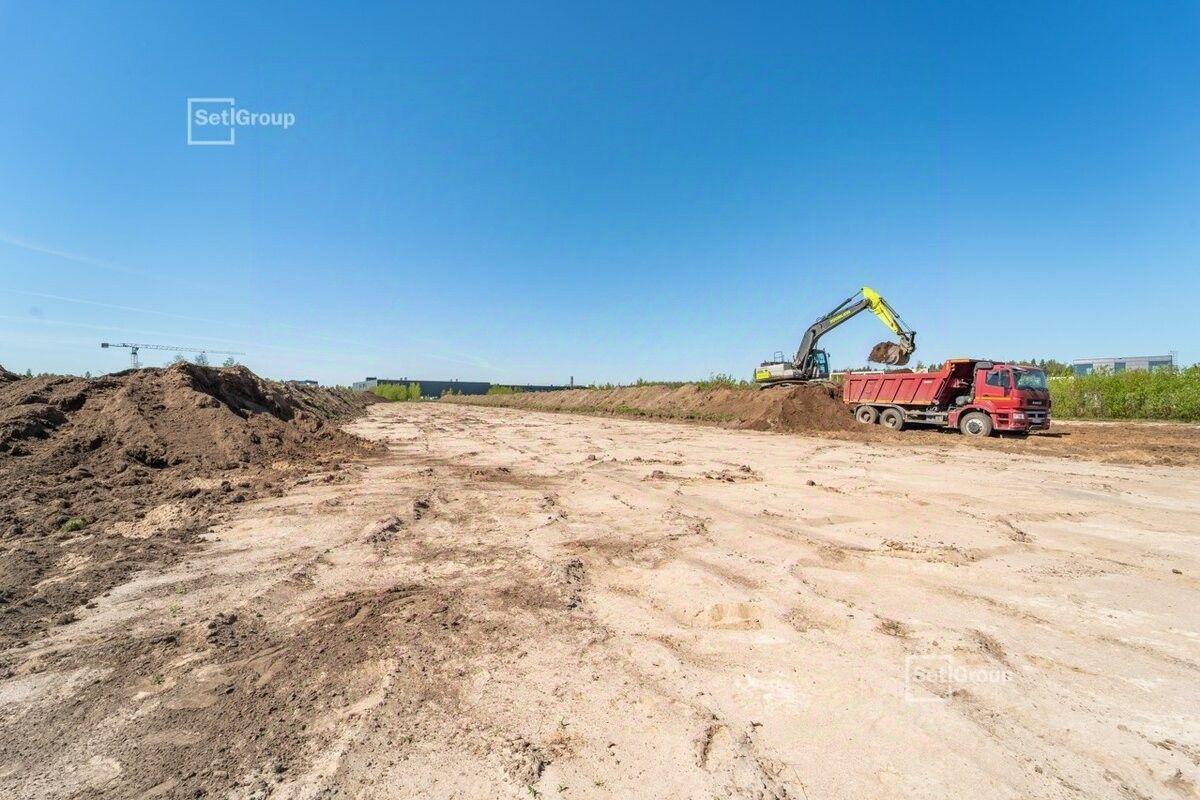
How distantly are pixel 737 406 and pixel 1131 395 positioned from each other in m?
17.2

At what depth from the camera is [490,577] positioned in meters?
4.39

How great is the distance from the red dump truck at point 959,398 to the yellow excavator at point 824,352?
1.35 meters

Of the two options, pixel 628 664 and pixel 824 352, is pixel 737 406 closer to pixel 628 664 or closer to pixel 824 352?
pixel 824 352

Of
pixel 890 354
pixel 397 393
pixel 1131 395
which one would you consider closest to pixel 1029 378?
pixel 890 354

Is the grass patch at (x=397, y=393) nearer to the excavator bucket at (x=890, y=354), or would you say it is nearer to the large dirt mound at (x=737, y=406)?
the large dirt mound at (x=737, y=406)

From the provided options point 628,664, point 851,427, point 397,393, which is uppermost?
point 397,393

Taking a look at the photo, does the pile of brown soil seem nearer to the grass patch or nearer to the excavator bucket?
the excavator bucket

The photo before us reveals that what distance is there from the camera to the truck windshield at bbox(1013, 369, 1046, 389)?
15.3 m

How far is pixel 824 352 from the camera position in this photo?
75.7 ft

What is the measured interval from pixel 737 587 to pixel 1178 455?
1504cm

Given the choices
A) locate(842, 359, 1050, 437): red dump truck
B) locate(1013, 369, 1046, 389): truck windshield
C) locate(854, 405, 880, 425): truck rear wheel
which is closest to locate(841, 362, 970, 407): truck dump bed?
locate(842, 359, 1050, 437): red dump truck

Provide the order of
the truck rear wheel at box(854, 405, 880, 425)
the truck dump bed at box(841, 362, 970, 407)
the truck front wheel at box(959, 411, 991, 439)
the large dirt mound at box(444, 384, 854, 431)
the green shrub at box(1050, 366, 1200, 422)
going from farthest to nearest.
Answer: the green shrub at box(1050, 366, 1200, 422) < the large dirt mound at box(444, 384, 854, 431) < the truck rear wheel at box(854, 405, 880, 425) < the truck dump bed at box(841, 362, 970, 407) < the truck front wheel at box(959, 411, 991, 439)

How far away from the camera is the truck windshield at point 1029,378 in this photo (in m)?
15.3

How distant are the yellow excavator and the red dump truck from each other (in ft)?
4.43
